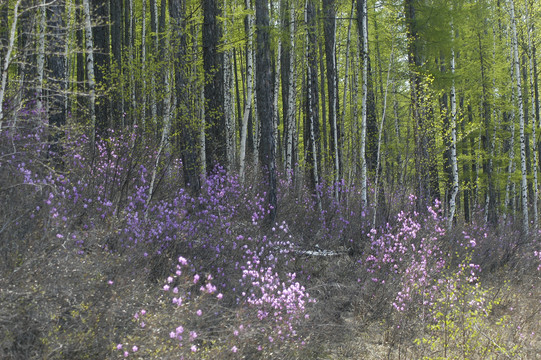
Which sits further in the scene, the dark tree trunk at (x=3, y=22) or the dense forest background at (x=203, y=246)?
the dark tree trunk at (x=3, y=22)

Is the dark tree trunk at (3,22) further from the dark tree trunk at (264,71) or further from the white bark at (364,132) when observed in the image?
the white bark at (364,132)

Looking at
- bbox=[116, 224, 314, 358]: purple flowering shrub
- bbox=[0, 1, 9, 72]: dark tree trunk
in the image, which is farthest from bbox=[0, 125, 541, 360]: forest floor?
bbox=[0, 1, 9, 72]: dark tree trunk

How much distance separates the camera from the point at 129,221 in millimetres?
5117

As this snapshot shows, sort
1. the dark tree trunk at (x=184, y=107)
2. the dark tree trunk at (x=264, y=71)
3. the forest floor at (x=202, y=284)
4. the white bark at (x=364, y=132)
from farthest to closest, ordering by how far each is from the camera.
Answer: the white bark at (x=364, y=132) → the dark tree trunk at (x=264, y=71) → the dark tree trunk at (x=184, y=107) → the forest floor at (x=202, y=284)

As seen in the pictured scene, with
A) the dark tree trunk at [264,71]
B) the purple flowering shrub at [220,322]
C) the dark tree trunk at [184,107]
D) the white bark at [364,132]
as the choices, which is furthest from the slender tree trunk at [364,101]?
the purple flowering shrub at [220,322]

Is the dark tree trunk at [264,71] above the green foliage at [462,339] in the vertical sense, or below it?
above

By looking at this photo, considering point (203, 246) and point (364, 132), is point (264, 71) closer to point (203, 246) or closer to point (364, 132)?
point (364, 132)

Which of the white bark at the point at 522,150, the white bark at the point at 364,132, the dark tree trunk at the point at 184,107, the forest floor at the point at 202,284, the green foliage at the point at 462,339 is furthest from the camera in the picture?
the white bark at the point at 522,150

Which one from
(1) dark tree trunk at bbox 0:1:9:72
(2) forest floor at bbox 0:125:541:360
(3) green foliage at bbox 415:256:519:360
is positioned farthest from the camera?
(3) green foliage at bbox 415:256:519:360

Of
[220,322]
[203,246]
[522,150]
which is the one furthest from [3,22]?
[522,150]

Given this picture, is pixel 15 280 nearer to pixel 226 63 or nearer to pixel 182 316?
pixel 182 316

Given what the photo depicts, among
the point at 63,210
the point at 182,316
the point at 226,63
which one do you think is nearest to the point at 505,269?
the point at 182,316

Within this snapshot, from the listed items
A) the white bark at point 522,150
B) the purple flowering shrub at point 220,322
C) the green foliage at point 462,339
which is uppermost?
the white bark at point 522,150

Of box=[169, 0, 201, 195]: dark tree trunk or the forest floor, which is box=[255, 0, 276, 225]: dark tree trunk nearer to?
the forest floor
